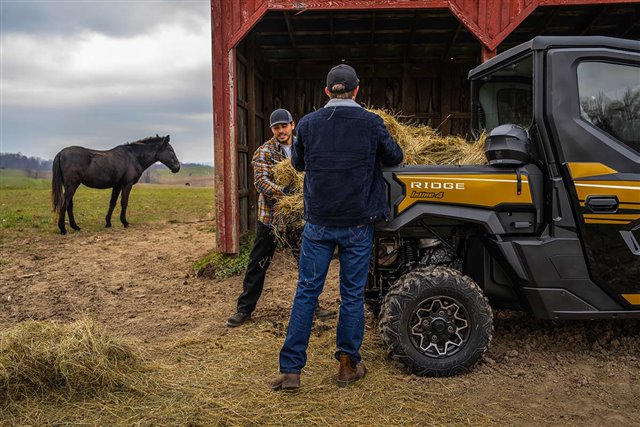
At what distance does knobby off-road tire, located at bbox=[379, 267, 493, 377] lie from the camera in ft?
12.0

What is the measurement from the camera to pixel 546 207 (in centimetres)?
369

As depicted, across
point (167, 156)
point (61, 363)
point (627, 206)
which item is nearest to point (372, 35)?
point (167, 156)

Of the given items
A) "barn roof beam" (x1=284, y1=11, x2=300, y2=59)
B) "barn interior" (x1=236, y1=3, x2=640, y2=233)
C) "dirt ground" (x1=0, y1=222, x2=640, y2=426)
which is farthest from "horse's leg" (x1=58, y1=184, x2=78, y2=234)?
"barn roof beam" (x1=284, y1=11, x2=300, y2=59)

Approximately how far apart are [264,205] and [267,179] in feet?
0.77

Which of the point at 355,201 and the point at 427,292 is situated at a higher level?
the point at 355,201

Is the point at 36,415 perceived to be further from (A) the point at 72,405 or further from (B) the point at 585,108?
(B) the point at 585,108

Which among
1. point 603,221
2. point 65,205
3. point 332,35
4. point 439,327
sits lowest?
point 439,327

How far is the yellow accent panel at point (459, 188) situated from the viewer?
3.65 metres

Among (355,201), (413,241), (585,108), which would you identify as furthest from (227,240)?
(585,108)

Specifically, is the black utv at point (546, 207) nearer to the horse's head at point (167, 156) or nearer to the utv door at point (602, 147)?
the utv door at point (602, 147)

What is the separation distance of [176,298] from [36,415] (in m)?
3.33

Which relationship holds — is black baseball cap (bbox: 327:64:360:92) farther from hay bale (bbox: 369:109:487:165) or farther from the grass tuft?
the grass tuft

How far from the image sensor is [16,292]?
6.76 metres

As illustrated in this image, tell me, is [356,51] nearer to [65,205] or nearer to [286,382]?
[65,205]
